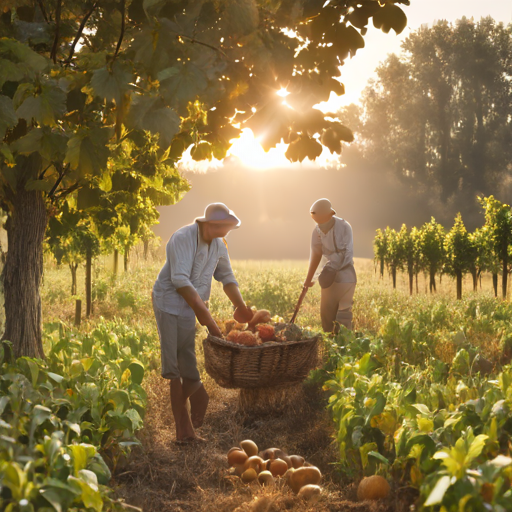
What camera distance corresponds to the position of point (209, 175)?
57000 millimetres

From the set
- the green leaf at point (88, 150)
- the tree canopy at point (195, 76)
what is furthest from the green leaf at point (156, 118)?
the green leaf at point (88, 150)

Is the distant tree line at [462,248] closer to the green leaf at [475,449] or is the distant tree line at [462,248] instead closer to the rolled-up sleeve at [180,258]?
the rolled-up sleeve at [180,258]

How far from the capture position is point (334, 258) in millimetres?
6477

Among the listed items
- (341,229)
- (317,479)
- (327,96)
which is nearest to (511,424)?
(317,479)

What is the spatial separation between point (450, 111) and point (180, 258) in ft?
138

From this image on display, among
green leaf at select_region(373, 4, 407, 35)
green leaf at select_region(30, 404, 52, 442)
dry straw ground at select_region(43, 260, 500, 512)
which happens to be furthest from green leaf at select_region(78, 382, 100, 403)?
green leaf at select_region(373, 4, 407, 35)

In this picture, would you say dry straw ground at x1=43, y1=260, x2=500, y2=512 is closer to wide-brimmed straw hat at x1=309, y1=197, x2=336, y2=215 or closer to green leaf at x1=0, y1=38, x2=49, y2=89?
wide-brimmed straw hat at x1=309, y1=197, x2=336, y2=215

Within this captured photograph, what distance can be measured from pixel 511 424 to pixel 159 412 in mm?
3052

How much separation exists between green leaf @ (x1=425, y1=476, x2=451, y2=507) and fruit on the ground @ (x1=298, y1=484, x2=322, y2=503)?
1174 millimetres

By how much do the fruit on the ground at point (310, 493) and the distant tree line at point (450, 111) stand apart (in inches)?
1573

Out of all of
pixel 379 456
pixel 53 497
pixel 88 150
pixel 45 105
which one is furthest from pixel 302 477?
pixel 45 105

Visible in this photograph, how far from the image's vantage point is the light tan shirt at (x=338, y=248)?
636 centimetres

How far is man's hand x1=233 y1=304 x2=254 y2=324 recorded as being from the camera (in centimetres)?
480

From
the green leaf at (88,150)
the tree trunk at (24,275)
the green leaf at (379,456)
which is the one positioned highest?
the green leaf at (88,150)
